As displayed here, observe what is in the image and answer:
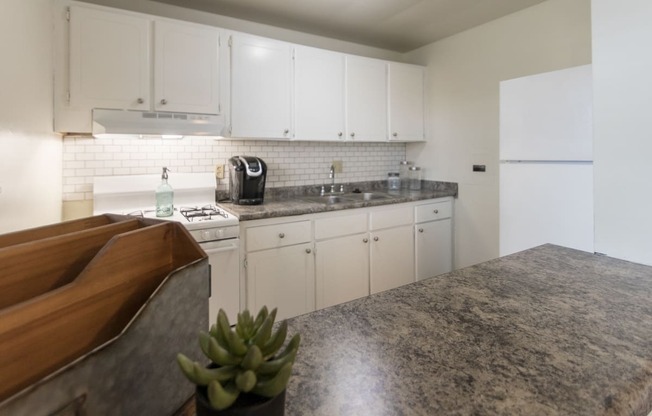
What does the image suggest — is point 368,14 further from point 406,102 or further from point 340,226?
point 340,226

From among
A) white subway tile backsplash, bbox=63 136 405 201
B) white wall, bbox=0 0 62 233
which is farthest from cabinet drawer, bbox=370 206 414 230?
white wall, bbox=0 0 62 233

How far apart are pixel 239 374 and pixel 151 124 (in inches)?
83.8

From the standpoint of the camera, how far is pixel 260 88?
259 cm

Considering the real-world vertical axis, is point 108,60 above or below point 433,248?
above

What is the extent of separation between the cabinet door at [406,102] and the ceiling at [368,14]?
0.33m

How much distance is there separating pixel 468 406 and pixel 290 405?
29 cm

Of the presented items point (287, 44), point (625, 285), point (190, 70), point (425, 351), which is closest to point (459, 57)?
point (287, 44)

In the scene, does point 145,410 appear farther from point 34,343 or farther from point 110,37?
point 110,37

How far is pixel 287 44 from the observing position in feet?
8.80

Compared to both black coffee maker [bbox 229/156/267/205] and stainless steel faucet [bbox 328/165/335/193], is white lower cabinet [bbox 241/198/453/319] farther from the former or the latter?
stainless steel faucet [bbox 328/165/335/193]

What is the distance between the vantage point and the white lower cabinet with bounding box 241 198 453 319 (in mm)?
2307

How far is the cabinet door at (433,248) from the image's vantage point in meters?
3.08

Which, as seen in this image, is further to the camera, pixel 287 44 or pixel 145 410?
pixel 287 44

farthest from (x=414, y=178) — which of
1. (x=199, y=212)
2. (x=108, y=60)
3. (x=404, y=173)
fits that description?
(x=108, y=60)
